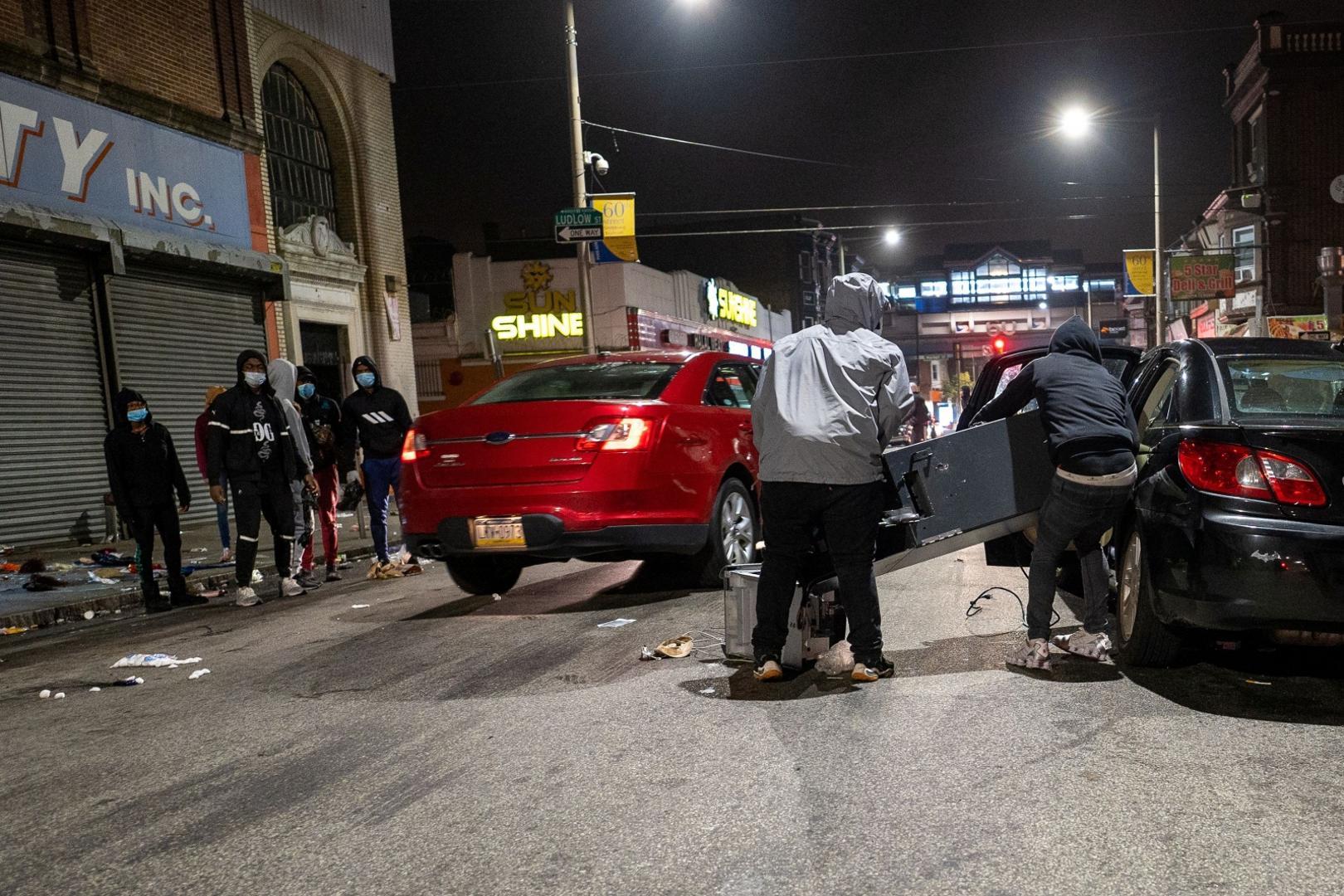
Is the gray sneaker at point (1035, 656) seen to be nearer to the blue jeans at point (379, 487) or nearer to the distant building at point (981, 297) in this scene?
the blue jeans at point (379, 487)

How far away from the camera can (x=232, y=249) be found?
1658cm

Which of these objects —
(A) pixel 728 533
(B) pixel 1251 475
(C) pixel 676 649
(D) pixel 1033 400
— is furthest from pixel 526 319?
(B) pixel 1251 475

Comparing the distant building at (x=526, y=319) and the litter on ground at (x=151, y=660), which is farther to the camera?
→ the distant building at (x=526, y=319)

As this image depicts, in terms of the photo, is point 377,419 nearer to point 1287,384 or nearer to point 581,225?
point 1287,384

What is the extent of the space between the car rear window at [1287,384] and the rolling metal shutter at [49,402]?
13266 millimetres

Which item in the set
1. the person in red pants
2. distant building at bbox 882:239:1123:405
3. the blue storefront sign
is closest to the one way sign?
the blue storefront sign

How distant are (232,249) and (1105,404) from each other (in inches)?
591

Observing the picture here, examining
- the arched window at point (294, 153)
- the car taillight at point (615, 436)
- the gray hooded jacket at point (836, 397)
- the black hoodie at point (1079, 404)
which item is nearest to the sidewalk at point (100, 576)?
the car taillight at point (615, 436)

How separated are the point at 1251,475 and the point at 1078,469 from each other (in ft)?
2.40

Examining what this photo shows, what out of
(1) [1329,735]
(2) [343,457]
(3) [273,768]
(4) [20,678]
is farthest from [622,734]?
(2) [343,457]

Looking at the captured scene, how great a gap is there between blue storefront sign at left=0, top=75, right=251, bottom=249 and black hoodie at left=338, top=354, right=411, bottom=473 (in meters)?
6.81

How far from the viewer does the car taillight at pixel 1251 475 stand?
412 cm

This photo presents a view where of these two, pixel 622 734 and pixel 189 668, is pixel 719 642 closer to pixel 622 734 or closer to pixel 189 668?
pixel 622 734

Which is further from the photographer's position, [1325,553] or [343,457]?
[343,457]
